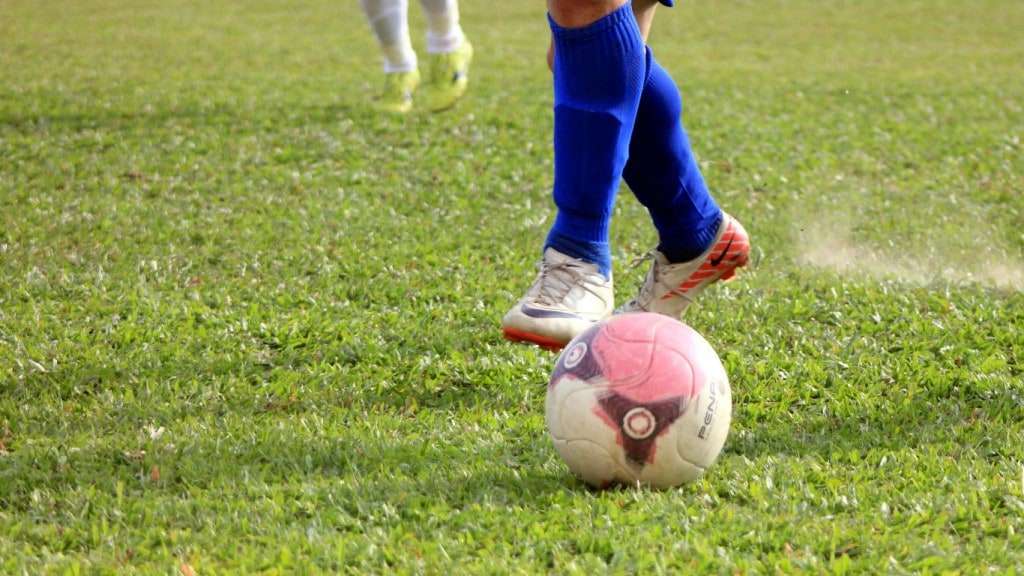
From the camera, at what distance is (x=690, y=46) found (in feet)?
45.4

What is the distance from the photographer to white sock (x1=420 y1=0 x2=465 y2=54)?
842 centimetres

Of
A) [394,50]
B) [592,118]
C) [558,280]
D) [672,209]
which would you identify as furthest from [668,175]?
[394,50]

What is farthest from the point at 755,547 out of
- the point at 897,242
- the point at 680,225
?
the point at 897,242

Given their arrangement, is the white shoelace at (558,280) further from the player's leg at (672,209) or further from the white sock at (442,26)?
the white sock at (442,26)

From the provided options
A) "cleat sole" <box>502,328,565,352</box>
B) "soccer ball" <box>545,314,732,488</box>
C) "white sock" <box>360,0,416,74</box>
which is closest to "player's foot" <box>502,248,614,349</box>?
"cleat sole" <box>502,328,565,352</box>

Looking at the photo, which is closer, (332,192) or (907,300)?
(907,300)

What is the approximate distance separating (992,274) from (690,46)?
8818mm

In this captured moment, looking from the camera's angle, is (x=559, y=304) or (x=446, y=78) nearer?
(x=559, y=304)

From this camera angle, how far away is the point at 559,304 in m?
3.69

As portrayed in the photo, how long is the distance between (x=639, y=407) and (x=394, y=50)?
20.2 feet

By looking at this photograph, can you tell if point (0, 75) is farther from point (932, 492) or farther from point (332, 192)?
point (932, 492)

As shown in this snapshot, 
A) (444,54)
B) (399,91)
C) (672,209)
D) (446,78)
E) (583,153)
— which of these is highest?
(583,153)

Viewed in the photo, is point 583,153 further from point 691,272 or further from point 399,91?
point 399,91

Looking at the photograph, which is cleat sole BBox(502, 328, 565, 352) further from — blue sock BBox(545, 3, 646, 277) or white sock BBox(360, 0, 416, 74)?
white sock BBox(360, 0, 416, 74)
